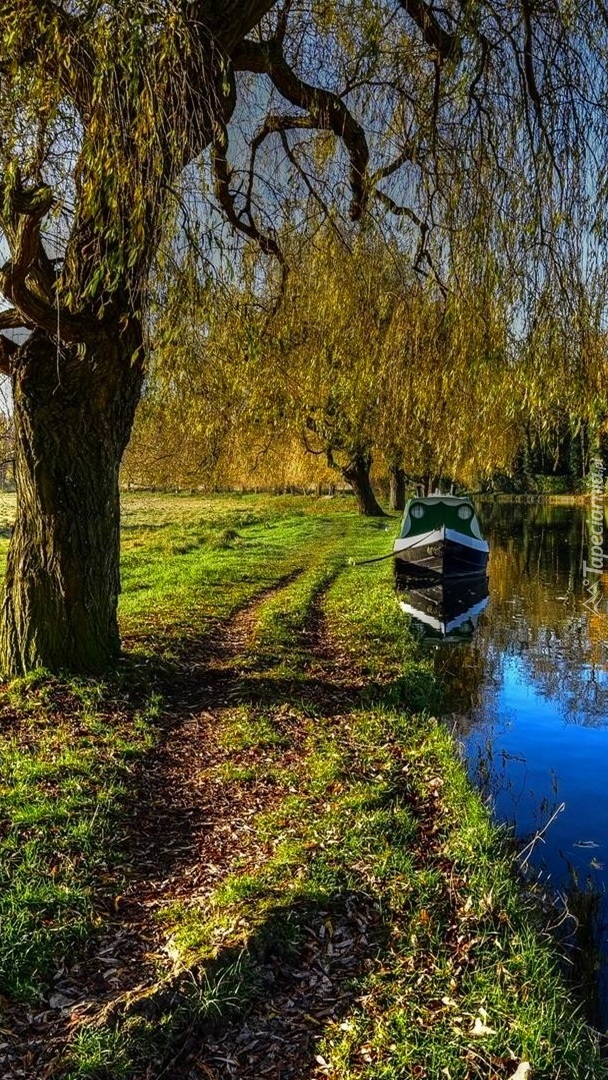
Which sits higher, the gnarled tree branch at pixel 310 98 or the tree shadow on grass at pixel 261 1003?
the gnarled tree branch at pixel 310 98

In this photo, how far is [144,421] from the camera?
910 cm

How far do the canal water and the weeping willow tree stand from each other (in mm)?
3603

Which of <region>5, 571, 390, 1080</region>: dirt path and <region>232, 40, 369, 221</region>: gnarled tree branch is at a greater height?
<region>232, 40, 369, 221</region>: gnarled tree branch

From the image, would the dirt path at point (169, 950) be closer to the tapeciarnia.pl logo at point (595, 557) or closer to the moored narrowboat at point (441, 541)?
the tapeciarnia.pl logo at point (595, 557)

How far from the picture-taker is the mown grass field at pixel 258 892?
8.65ft

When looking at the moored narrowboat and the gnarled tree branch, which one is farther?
the moored narrowboat

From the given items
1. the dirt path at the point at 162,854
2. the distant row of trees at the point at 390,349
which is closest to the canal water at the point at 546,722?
the dirt path at the point at 162,854

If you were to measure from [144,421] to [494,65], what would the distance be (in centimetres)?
566

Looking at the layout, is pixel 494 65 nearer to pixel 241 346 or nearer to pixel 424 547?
pixel 241 346

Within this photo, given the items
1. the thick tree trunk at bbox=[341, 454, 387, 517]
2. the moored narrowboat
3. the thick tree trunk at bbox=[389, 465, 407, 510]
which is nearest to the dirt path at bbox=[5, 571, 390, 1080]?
the moored narrowboat

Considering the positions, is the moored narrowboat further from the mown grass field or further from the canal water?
the mown grass field

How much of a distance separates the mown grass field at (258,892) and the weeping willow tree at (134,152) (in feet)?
3.74

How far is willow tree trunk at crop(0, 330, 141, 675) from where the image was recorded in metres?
5.66

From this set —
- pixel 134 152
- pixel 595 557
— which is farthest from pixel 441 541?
pixel 134 152
